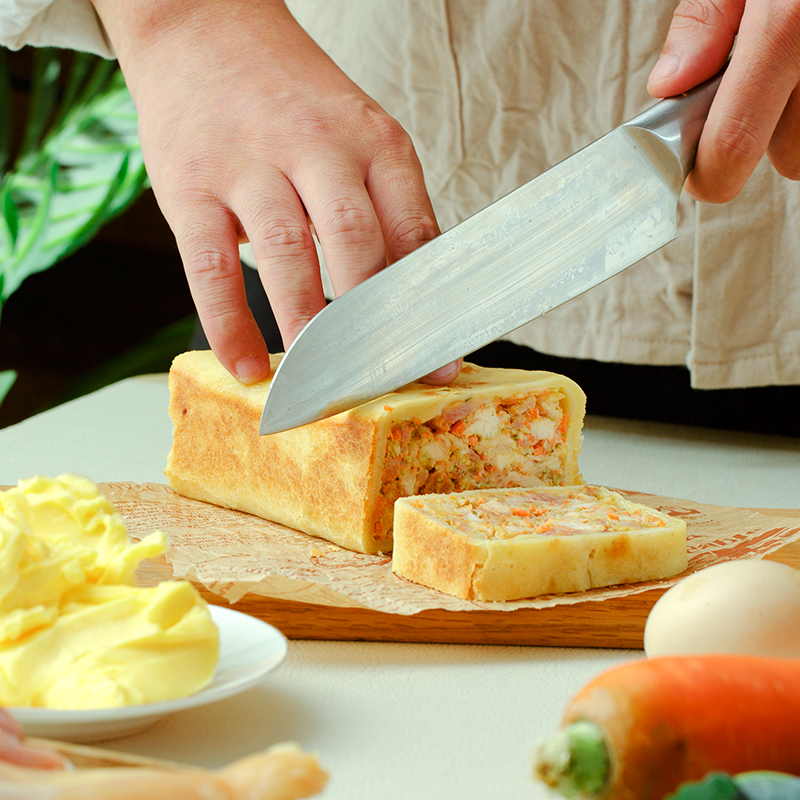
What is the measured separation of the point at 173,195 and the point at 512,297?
2.26 feet

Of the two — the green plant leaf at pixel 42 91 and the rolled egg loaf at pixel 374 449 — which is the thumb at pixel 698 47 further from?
the green plant leaf at pixel 42 91

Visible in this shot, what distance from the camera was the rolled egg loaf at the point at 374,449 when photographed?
191 centimetres

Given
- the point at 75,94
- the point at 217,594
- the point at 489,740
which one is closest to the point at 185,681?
the point at 489,740

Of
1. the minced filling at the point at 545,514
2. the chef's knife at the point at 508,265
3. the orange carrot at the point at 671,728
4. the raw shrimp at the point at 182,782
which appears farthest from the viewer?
the chef's knife at the point at 508,265

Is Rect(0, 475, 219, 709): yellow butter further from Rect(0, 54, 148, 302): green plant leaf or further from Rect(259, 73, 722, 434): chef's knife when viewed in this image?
Rect(0, 54, 148, 302): green plant leaf

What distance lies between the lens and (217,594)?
1568 mm

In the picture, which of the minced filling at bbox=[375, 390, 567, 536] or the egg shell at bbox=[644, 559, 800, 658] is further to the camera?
the minced filling at bbox=[375, 390, 567, 536]

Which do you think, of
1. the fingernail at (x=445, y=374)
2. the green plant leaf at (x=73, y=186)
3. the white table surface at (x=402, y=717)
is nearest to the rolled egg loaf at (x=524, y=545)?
the white table surface at (x=402, y=717)

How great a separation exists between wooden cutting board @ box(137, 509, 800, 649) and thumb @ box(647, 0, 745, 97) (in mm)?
937

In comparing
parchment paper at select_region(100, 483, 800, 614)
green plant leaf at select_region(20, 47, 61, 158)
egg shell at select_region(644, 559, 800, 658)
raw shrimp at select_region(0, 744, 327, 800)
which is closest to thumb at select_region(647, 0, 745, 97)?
parchment paper at select_region(100, 483, 800, 614)

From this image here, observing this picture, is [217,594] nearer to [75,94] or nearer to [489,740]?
[489,740]

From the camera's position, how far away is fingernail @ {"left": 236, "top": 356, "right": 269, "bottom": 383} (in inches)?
78.6

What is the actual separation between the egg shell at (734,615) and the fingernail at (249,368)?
39.5 inches

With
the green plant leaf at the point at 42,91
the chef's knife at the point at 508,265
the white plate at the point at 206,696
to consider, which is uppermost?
the green plant leaf at the point at 42,91
